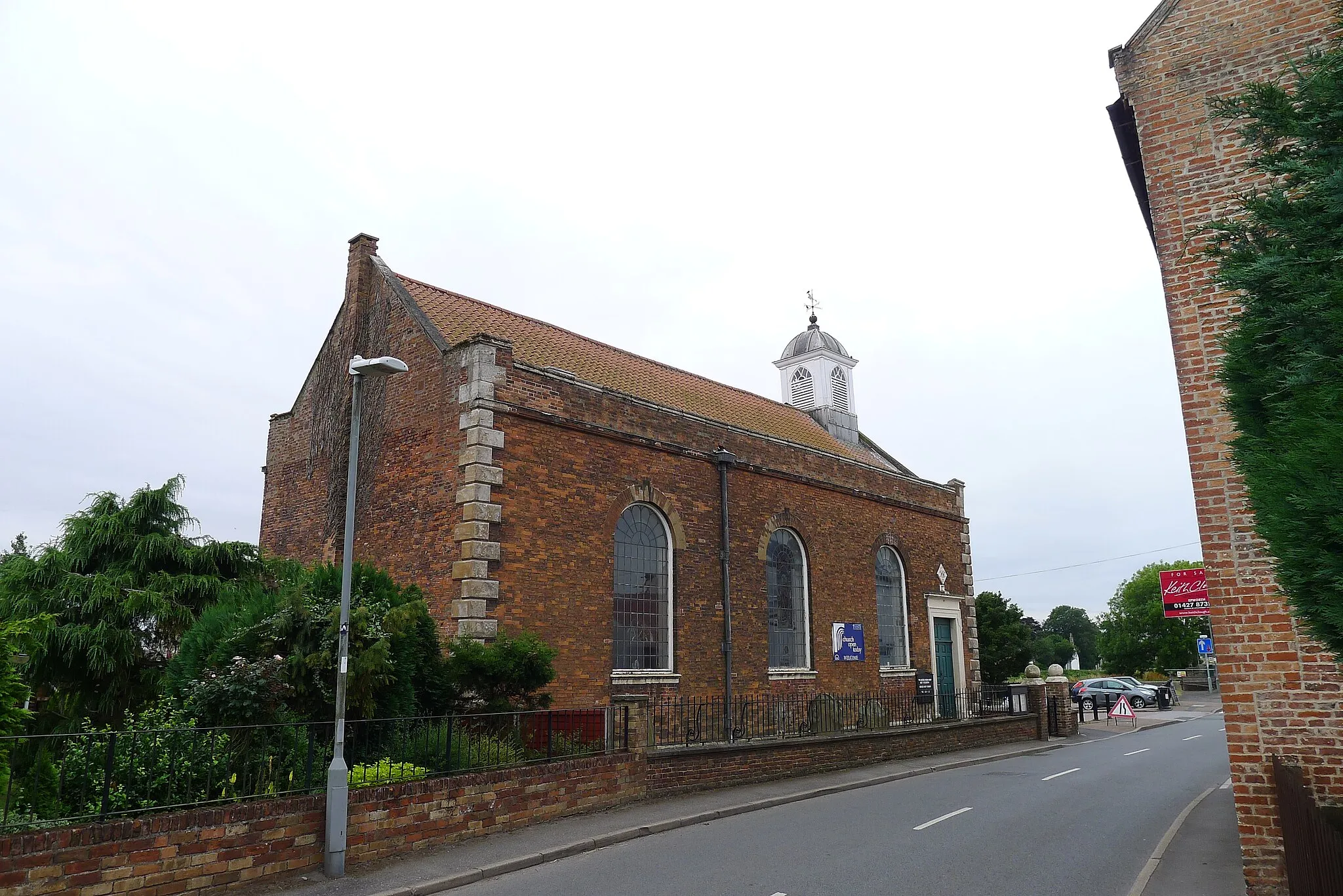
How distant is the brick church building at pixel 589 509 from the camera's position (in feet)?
49.7

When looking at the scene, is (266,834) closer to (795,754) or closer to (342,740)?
(342,740)

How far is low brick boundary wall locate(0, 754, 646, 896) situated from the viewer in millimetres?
7059

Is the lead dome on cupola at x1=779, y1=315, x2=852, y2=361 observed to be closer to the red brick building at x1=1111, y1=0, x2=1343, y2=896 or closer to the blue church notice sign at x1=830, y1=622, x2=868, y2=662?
the blue church notice sign at x1=830, y1=622, x2=868, y2=662

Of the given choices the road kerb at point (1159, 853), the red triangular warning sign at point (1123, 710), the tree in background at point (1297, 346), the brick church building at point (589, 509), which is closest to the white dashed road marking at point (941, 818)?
the road kerb at point (1159, 853)

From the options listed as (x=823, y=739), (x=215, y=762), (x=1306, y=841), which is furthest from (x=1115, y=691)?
(x=215, y=762)

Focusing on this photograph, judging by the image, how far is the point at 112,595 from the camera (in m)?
13.1

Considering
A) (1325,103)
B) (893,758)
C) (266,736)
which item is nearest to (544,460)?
(266,736)

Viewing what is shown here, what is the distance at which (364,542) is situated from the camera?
17.1m

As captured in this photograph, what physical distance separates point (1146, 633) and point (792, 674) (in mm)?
68456

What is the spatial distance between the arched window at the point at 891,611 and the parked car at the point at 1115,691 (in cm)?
1899

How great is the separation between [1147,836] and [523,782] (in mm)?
7948

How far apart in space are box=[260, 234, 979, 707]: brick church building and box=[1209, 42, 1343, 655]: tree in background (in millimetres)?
11540

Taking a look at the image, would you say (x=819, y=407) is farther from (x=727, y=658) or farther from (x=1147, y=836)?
(x=1147, y=836)

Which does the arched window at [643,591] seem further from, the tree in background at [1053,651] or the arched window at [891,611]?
the tree in background at [1053,651]
